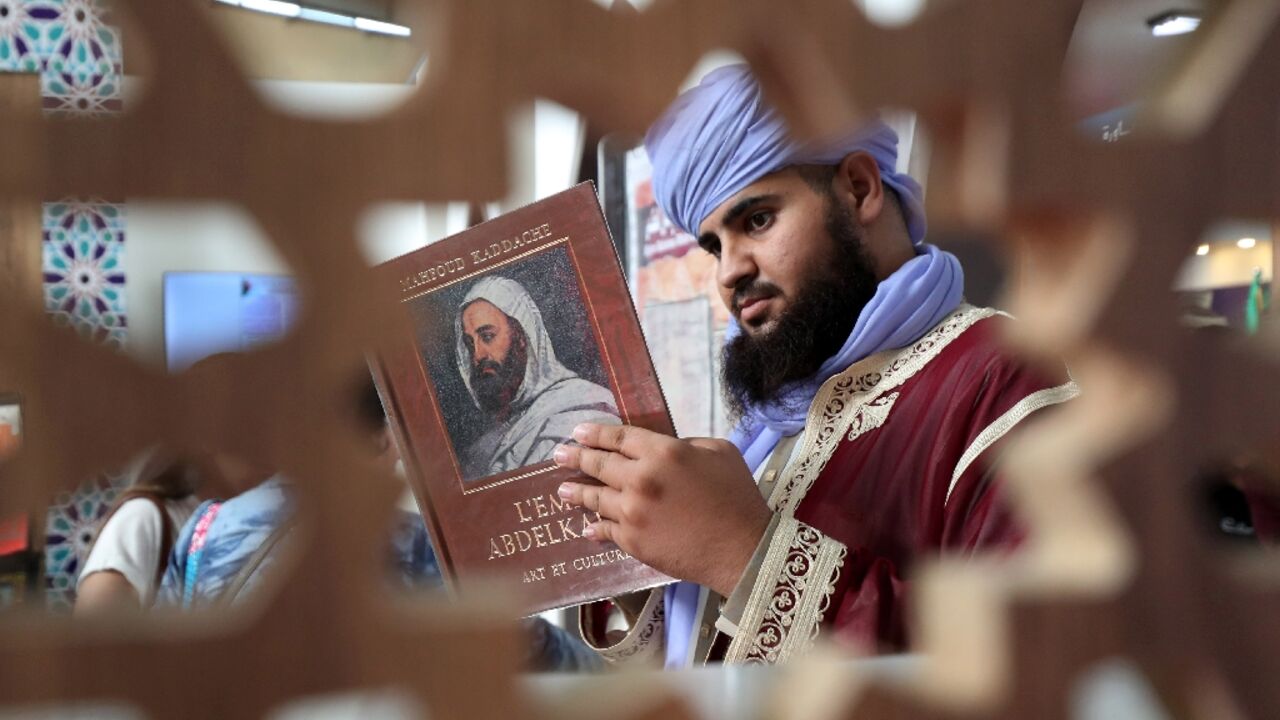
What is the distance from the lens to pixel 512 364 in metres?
0.51

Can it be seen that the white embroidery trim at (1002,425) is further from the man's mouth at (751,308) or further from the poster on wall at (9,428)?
the poster on wall at (9,428)

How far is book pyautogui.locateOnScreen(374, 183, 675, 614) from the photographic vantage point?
0.46 metres

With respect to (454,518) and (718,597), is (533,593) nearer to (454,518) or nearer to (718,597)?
(454,518)

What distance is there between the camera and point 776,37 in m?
0.23

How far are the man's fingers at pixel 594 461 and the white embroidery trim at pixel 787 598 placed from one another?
5.7 inches

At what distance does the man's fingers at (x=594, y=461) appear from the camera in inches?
19.8

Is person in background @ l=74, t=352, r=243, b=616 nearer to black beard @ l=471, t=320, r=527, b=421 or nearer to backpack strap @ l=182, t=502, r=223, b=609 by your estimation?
backpack strap @ l=182, t=502, r=223, b=609

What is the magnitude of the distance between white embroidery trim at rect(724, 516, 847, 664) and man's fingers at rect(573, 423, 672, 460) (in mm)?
139

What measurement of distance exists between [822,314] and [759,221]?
0.32 feet

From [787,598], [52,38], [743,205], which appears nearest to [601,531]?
[787,598]

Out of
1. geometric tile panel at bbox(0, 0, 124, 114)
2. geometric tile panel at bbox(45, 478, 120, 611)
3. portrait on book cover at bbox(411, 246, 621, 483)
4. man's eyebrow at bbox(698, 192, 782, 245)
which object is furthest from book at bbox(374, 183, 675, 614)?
geometric tile panel at bbox(45, 478, 120, 611)

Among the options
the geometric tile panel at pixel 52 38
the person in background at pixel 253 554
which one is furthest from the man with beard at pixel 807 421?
the geometric tile panel at pixel 52 38

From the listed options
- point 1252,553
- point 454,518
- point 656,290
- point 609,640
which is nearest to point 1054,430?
point 1252,553

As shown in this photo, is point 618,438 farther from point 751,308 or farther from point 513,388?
point 751,308
